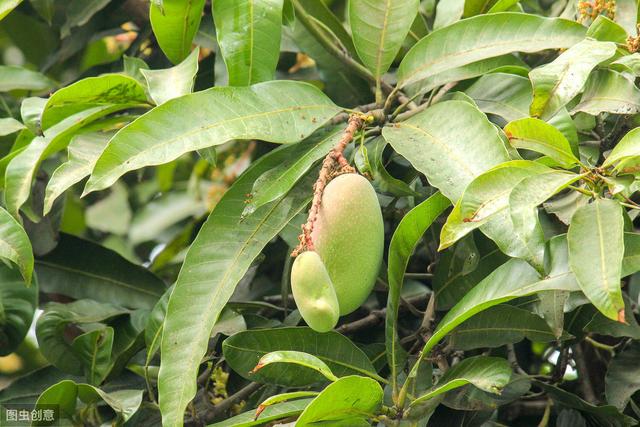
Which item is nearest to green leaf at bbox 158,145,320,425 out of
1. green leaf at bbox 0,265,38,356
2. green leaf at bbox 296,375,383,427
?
green leaf at bbox 296,375,383,427

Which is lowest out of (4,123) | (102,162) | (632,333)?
(632,333)

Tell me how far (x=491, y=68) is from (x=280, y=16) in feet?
0.89

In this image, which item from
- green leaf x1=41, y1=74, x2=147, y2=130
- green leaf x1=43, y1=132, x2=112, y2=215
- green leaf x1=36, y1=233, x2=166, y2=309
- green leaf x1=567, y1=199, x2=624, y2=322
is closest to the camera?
green leaf x1=567, y1=199, x2=624, y2=322

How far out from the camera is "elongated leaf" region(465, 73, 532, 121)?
1.00m

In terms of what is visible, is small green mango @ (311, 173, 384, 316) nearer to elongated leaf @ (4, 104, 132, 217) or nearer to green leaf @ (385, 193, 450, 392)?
green leaf @ (385, 193, 450, 392)

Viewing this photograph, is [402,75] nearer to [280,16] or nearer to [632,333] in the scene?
[280,16]

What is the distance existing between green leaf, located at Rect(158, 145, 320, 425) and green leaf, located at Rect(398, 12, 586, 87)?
20cm

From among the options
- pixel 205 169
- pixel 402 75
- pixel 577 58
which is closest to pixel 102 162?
pixel 402 75

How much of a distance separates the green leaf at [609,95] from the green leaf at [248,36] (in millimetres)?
360

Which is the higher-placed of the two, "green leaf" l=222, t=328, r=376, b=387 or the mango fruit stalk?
the mango fruit stalk

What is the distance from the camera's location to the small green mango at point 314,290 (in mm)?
761

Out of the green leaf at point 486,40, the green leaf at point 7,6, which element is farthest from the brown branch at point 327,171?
the green leaf at point 7,6

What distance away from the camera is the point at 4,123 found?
119 cm

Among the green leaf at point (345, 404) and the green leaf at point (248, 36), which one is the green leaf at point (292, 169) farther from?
the green leaf at point (345, 404)
